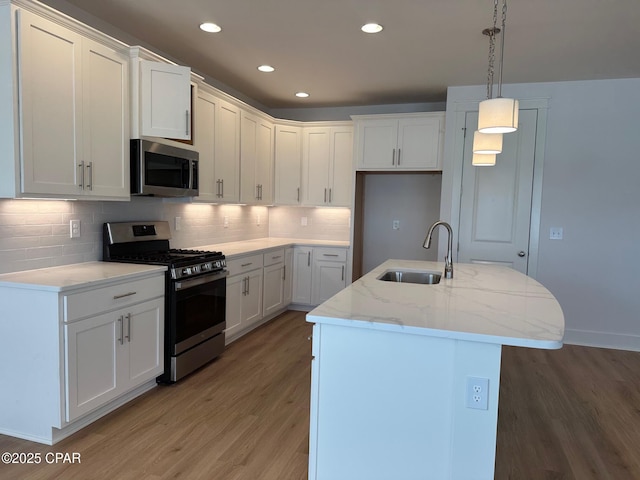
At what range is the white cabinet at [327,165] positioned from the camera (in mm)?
5191

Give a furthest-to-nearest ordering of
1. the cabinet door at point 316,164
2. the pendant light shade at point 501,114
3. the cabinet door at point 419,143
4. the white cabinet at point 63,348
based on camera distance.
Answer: the cabinet door at point 316,164, the cabinet door at point 419,143, the white cabinet at point 63,348, the pendant light shade at point 501,114

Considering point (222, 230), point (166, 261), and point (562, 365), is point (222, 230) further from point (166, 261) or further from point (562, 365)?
point (562, 365)

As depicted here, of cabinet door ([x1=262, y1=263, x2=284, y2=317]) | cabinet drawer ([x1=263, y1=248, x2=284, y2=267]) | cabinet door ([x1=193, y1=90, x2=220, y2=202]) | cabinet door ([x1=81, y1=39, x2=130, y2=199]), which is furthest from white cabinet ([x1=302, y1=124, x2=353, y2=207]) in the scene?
cabinet door ([x1=81, y1=39, x2=130, y2=199])

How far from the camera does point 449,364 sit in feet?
5.28

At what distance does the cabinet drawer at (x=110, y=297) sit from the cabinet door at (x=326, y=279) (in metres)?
2.39

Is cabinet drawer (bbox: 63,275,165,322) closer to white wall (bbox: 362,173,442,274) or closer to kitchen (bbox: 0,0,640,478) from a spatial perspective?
kitchen (bbox: 0,0,640,478)

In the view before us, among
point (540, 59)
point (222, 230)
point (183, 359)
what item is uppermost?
point (540, 59)

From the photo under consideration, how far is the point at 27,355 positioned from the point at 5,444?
488 millimetres

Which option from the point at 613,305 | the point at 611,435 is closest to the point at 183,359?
the point at 611,435

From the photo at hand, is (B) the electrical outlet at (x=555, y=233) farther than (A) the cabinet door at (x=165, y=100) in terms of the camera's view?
Yes

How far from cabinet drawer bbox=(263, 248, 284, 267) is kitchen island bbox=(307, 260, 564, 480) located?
264 cm

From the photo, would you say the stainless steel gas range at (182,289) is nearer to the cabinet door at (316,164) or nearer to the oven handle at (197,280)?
the oven handle at (197,280)

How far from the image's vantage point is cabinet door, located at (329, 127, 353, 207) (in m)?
5.18

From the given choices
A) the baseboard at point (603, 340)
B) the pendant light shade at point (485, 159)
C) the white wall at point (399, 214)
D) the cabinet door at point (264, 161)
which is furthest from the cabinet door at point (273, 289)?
the baseboard at point (603, 340)
